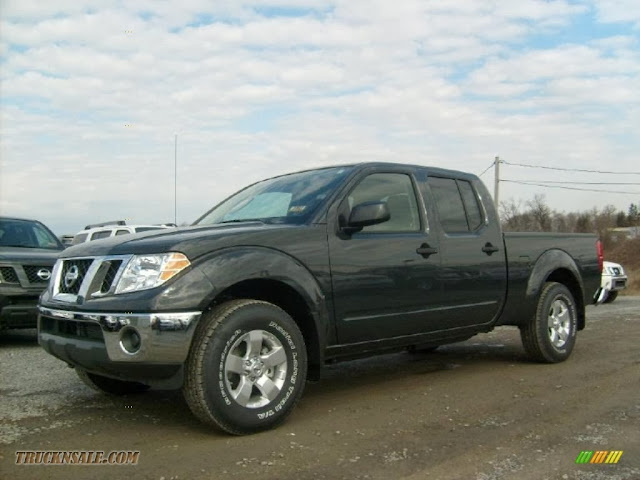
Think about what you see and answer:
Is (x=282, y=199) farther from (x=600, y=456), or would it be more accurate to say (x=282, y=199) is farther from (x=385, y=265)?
(x=600, y=456)

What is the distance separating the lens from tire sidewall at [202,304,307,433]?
146 inches

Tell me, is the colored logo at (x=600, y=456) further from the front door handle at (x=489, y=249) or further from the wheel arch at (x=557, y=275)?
the wheel arch at (x=557, y=275)

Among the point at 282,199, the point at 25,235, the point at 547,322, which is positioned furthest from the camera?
the point at 25,235

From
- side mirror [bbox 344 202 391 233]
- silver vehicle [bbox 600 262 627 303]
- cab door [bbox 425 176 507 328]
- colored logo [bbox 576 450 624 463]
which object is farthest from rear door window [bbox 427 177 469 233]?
silver vehicle [bbox 600 262 627 303]

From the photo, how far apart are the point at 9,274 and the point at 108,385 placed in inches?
126

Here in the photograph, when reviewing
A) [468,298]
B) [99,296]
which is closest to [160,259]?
[99,296]

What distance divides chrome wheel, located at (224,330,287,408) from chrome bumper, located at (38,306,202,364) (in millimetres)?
302

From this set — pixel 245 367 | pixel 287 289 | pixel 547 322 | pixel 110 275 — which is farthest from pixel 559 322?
pixel 110 275

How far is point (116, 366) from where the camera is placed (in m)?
3.70

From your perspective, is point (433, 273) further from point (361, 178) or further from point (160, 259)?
point (160, 259)

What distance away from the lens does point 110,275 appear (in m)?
3.89

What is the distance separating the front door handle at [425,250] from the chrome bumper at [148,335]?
1999 mm

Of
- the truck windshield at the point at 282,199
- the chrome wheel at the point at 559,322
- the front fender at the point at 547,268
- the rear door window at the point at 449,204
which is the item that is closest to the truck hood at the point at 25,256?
the truck windshield at the point at 282,199

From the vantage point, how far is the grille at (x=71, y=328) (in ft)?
12.5
